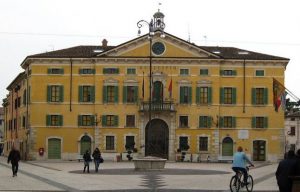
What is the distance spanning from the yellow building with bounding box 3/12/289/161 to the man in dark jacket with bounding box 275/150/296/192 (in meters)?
57.2

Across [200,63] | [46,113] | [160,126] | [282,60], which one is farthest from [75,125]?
[282,60]

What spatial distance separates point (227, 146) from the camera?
7419 cm

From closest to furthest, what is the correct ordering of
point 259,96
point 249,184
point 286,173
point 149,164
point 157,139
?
point 286,173 < point 249,184 < point 149,164 < point 259,96 < point 157,139

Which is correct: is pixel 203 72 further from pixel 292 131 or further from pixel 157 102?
pixel 292 131

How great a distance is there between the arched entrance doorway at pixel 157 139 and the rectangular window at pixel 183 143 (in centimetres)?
134

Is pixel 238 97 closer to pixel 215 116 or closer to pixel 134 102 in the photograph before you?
pixel 215 116

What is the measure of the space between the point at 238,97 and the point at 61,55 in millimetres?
18598

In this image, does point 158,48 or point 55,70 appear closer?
point 55,70

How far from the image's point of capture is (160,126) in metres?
74.8

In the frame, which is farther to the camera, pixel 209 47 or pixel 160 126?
pixel 209 47

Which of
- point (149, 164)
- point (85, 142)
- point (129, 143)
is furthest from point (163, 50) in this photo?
point (149, 164)

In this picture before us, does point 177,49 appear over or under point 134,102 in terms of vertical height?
over

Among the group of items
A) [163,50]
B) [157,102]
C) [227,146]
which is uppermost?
[163,50]

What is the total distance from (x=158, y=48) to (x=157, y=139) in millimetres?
9361
